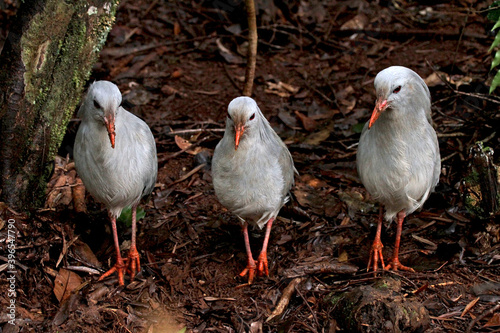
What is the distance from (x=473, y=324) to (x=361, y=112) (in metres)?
3.37

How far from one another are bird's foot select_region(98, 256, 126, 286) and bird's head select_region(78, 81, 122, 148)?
1130 mm

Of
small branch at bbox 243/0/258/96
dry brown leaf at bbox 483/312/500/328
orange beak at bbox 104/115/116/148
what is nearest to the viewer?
dry brown leaf at bbox 483/312/500/328

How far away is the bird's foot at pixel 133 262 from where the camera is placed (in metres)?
4.60

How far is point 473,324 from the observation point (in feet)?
12.3

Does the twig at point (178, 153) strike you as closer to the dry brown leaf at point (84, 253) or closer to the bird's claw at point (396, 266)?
the dry brown leaf at point (84, 253)

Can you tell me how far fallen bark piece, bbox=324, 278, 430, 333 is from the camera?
3545mm

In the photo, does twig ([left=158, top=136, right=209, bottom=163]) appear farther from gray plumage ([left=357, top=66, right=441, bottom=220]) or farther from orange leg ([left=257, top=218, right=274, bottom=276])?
gray plumage ([left=357, top=66, right=441, bottom=220])

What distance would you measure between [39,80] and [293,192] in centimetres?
259

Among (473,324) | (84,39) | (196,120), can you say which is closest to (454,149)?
(473,324)

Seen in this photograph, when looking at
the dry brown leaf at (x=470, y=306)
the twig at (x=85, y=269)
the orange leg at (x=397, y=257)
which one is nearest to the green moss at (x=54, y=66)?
the twig at (x=85, y=269)

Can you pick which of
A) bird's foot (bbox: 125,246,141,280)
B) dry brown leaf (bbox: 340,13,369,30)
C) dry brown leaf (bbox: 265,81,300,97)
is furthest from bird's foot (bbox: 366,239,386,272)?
dry brown leaf (bbox: 340,13,369,30)

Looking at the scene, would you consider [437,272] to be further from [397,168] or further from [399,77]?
[399,77]

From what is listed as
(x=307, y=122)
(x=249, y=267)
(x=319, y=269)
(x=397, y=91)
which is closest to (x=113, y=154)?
(x=249, y=267)

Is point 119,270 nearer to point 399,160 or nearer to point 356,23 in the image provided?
point 399,160
